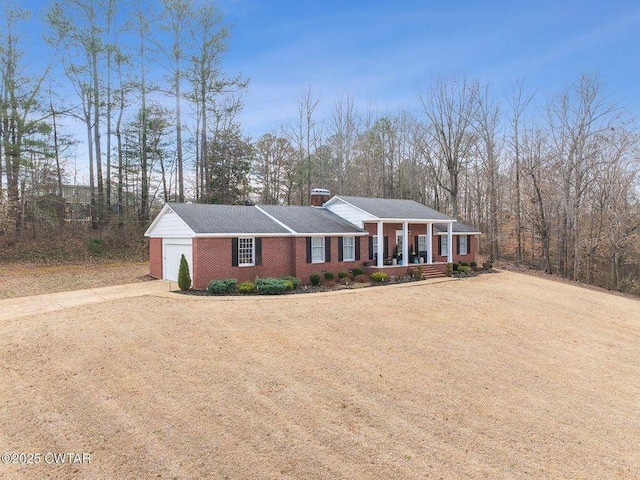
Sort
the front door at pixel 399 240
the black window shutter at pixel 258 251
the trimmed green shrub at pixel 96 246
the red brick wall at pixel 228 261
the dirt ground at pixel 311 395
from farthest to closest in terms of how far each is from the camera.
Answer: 1. the trimmed green shrub at pixel 96 246
2. the front door at pixel 399 240
3. the black window shutter at pixel 258 251
4. the red brick wall at pixel 228 261
5. the dirt ground at pixel 311 395

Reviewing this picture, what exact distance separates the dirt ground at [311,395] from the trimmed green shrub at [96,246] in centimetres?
1528

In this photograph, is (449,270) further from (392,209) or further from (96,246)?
(96,246)

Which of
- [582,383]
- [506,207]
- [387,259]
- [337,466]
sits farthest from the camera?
[506,207]

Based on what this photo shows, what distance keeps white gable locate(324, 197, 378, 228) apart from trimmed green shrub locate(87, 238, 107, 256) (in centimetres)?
1586

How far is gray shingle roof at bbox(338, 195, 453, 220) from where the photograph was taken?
71.2ft

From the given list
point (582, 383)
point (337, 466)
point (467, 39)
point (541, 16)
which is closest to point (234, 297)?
point (337, 466)

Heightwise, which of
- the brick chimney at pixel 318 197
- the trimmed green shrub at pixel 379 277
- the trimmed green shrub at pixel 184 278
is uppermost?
the brick chimney at pixel 318 197

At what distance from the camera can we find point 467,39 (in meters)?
15.9

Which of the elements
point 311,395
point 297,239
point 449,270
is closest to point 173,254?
point 297,239

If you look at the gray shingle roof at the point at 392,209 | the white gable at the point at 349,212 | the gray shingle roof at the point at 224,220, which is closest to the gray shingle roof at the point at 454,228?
the gray shingle roof at the point at 392,209

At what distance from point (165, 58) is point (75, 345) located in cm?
2897

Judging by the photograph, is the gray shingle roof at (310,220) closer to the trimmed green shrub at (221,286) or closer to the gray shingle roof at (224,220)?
the gray shingle roof at (224,220)

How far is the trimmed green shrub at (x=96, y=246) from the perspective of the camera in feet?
82.5

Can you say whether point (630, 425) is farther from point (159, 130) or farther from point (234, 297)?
point (159, 130)
